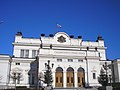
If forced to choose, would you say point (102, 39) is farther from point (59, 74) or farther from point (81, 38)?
point (59, 74)

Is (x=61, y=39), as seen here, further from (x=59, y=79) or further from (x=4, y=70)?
(x=4, y=70)

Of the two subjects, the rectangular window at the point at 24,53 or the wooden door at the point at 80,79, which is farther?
the rectangular window at the point at 24,53

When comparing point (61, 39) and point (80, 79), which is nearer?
point (80, 79)

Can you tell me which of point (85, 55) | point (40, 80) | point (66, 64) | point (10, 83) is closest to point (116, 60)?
point (85, 55)

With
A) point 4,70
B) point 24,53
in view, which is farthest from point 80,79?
point 4,70

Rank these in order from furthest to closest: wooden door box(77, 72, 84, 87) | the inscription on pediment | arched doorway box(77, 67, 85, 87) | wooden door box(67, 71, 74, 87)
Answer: the inscription on pediment
arched doorway box(77, 67, 85, 87)
wooden door box(77, 72, 84, 87)
wooden door box(67, 71, 74, 87)

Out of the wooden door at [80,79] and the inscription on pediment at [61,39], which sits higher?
the inscription on pediment at [61,39]

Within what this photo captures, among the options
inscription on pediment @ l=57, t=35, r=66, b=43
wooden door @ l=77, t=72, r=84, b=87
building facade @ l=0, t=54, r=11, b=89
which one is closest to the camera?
building facade @ l=0, t=54, r=11, b=89

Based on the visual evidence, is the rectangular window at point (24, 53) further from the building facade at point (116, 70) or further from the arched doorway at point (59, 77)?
the building facade at point (116, 70)

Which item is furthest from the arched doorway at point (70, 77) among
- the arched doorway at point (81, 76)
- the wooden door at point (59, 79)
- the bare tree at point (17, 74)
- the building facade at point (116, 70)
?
the building facade at point (116, 70)

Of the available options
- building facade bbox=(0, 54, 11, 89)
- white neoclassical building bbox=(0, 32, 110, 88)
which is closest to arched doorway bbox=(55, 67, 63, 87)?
white neoclassical building bbox=(0, 32, 110, 88)

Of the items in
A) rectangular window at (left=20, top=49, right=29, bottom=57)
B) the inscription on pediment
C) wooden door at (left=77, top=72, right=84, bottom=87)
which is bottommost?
wooden door at (left=77, top=72, right=84, bottom=87)

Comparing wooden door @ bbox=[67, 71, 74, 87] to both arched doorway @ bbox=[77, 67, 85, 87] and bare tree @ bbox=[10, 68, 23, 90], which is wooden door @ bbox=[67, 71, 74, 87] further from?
bare tree @ bbox=[10, 68, 23, 90]

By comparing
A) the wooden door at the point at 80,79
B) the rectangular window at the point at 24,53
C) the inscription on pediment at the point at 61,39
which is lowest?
the wooden door at the point at 80,79
